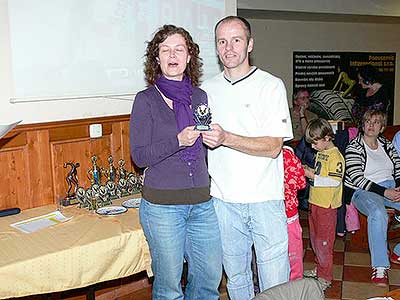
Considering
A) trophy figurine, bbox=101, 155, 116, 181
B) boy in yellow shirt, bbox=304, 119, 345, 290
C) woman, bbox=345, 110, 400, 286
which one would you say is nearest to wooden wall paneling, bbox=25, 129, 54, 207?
trophy figurine, bbox=101, 155, 116, 181

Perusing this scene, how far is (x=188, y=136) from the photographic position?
7.06 ft

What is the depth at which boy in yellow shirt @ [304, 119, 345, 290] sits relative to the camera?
Answer: 11.3 feet

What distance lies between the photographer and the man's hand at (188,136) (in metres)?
2.15

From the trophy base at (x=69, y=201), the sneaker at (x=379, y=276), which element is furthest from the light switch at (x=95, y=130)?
the sneaker at (x=379, y=276)

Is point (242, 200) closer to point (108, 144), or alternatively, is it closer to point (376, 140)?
point (108, 144)

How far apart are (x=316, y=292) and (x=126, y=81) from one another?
2.19m

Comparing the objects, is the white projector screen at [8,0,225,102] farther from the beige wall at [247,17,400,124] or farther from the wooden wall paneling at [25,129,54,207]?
the beige wall at [247,17,400,124]

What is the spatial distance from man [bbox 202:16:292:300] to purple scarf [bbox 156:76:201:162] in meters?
0.11

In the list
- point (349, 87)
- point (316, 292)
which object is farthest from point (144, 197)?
point (349, 87)

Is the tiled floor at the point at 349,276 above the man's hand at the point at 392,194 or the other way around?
the other way around

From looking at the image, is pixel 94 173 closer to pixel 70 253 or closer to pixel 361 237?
pixel 70 253

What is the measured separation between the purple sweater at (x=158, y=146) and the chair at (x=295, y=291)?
30.2 inches

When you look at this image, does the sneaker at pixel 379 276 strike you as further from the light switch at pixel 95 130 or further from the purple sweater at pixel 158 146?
the light switch at pixel 95 130

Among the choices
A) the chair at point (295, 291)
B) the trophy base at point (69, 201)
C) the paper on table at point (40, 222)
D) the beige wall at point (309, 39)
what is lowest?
the paper on table at point (40, 222)
